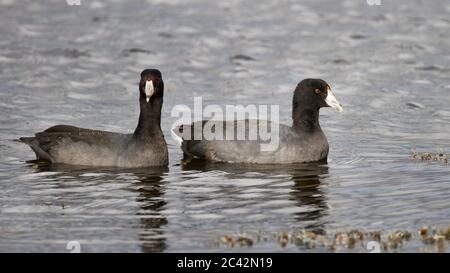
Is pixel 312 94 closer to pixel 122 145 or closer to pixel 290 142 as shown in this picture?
pixel 290 142

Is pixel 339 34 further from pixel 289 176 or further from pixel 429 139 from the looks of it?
pixel 289 176

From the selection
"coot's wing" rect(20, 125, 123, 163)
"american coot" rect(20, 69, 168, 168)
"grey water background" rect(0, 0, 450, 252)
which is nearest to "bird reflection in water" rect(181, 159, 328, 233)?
"grey water background" rect(0, 0, 450, 252)

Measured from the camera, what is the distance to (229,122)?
17125 millimetres

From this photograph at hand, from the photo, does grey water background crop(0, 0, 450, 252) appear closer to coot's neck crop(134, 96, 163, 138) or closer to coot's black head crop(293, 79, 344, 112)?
coot's neck crop(134, 96, 163, 138)

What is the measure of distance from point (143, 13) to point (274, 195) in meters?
17.2

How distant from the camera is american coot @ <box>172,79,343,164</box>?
1658cm

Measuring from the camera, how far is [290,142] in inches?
655

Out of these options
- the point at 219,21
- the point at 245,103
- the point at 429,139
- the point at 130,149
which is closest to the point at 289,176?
the point at 130,149

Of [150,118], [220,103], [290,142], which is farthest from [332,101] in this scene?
[220,103]

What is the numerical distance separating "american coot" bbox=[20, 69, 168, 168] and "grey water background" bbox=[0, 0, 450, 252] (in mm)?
245

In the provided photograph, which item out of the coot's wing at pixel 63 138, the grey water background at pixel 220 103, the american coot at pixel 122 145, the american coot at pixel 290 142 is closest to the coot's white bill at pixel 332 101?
the american coot at pixel 290 142

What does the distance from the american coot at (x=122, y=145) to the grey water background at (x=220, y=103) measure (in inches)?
9.6
